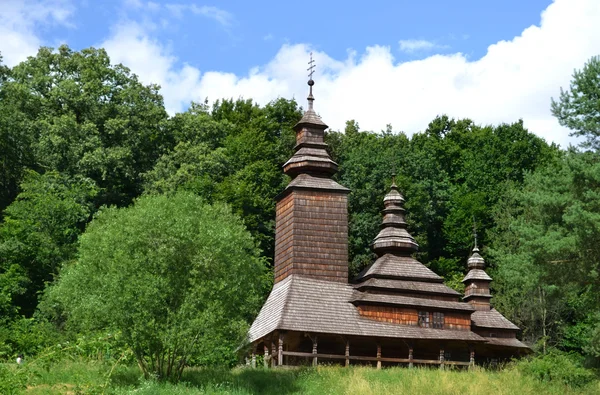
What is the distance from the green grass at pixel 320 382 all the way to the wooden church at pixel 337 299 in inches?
203

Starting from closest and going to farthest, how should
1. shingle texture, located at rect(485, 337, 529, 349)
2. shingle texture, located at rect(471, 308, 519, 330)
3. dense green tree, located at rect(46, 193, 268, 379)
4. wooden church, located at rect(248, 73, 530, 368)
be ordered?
dense green tree, located at rect(46, 193, 268, 379), wooden church, located at rect(248, 73, 530, 368), shingle texture, located at rect(485, 337, 529, 349), shingle texture, located at rect(471, 308, 519, 330)

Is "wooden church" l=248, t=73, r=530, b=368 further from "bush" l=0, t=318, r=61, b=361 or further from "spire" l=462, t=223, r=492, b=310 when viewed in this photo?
"bush" l=0, t=318, r=61, b=361

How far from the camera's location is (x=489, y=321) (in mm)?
47125

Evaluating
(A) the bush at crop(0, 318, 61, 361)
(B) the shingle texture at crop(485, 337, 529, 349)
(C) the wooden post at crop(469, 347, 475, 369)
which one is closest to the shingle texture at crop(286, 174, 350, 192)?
(C) the wooden post at crop(469, 347, 475, 369)

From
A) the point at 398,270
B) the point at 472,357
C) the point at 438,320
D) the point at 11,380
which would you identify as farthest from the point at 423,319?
the point at 11,380

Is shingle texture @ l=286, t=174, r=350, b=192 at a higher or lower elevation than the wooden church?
higher

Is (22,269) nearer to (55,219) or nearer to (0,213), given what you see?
(55,219)

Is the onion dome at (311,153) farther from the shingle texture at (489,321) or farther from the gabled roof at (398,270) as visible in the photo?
the shingle texture at (489,321)

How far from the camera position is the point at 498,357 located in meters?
47.7

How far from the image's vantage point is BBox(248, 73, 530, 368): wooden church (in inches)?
1578

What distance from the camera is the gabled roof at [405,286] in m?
42.2

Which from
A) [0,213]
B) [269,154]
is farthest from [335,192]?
[0,213]

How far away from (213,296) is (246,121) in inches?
1454

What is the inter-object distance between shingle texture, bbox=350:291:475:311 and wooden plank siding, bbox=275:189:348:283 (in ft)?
4.80
